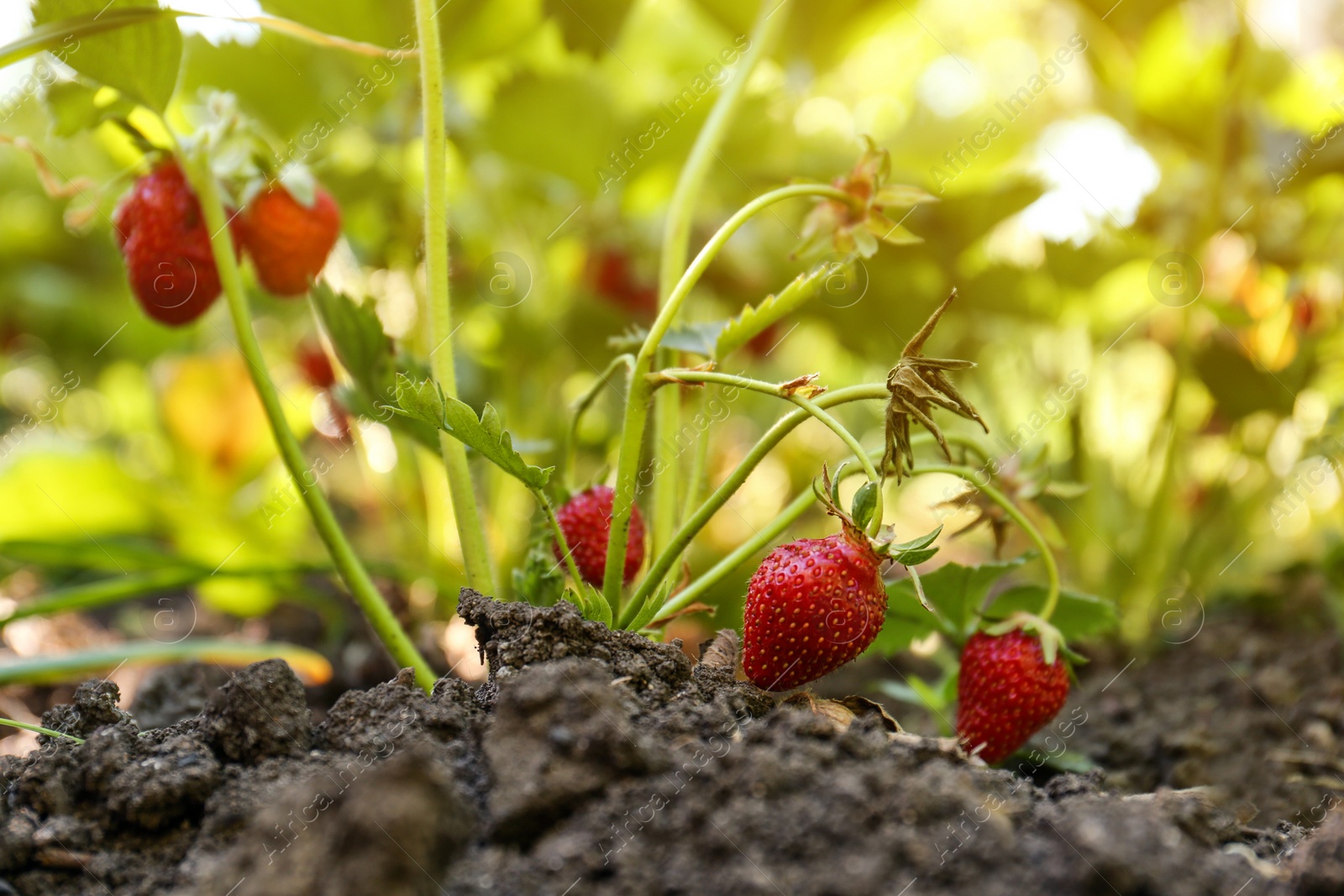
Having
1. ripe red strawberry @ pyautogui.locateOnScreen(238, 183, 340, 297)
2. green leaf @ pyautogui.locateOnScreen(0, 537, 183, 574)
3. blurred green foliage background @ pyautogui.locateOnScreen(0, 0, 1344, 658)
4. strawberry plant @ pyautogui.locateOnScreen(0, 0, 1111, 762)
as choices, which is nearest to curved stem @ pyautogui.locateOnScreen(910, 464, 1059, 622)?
strawberry plant @ pyautogui.locateOnScreen(0, 0, 1111, 762)

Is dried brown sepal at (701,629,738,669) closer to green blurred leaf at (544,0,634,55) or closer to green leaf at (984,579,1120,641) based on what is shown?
green leaf at (984,579,1120,641)

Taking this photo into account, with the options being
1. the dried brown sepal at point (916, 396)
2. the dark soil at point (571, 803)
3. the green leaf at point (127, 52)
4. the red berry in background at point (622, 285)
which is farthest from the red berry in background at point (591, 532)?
the red berry in background at point (622, 285)

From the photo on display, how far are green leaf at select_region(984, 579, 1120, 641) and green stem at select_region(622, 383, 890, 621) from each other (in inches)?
8.4

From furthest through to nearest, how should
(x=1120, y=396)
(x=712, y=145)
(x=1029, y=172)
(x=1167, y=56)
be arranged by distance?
(x=1120, y=396) → (x=1167, y=56) → (x=1029, y=172) → (x=712, y=145)

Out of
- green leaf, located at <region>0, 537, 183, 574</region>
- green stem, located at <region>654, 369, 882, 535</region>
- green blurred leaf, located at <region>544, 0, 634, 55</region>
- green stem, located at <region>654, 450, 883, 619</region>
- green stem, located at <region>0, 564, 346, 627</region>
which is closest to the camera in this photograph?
green stem, located at <region>654, 369, 882, 535</region>

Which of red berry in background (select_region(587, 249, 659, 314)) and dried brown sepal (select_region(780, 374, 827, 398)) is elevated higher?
red berry in background (select_region(587, 249, 659, 314))

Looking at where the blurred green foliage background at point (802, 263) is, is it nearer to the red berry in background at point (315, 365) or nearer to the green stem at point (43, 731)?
the red berry in background at point (315, 365)

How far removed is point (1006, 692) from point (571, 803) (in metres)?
0.36

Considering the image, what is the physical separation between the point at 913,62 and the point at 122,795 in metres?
1.86

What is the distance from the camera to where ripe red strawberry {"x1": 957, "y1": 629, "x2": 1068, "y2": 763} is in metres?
0.67

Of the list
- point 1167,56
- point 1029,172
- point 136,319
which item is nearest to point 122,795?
point 1029,172

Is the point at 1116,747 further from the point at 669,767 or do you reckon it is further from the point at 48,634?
the point at 48,634

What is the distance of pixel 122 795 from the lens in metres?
0.51

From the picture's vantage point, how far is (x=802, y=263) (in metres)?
1.19
